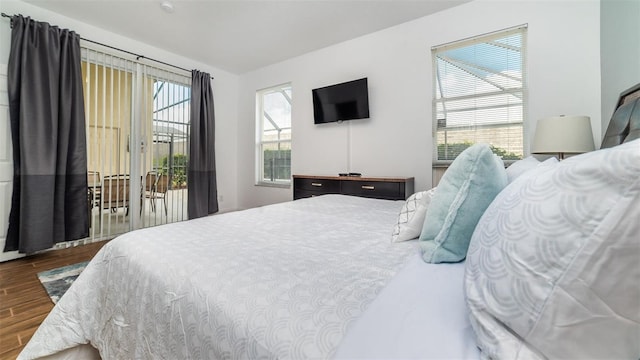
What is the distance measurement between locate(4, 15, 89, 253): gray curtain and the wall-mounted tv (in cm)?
279

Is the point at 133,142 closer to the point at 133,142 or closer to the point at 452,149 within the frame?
the point at 133,142

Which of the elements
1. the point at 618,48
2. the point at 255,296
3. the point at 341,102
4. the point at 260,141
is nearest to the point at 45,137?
the point at 260,141

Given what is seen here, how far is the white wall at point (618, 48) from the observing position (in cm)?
166

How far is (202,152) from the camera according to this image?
165 inches

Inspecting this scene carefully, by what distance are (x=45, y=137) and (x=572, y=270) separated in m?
3.95

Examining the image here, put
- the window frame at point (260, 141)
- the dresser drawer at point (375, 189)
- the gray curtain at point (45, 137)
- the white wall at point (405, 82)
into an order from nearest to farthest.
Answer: the white wall at point (405, 82), the gray curtain at point (45, 137), the dresser drawer at point (375, 189), the window frame at point (260, 141)

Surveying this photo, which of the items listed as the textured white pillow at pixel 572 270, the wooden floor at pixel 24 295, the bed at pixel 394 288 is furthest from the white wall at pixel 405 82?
the textured white pillow at pixel 572 270

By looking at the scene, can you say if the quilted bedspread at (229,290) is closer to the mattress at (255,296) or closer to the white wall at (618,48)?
the mattress at (255,296)

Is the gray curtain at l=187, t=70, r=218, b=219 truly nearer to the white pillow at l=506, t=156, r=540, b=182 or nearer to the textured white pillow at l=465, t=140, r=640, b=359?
the white pillow at l=506, t=156, r=540, b=182

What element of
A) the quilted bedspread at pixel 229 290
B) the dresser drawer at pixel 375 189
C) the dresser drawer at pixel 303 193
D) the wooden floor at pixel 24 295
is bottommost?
the wooden floor at pixel 24 295

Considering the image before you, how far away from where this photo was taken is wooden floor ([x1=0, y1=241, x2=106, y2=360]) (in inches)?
57.4

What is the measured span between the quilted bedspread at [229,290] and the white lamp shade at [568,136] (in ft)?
5.32

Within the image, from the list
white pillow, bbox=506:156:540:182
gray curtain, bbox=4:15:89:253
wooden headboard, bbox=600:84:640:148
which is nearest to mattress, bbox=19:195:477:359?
white pillow, bbox=506:156:540:182

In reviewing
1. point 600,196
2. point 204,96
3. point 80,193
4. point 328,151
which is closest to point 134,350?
point 600,196
